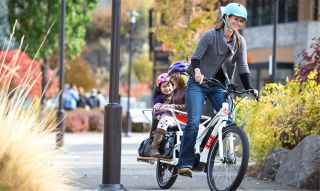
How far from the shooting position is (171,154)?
8.62 metres

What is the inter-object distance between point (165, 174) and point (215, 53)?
1875 millimetres

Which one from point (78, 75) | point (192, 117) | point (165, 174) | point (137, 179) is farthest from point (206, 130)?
point (78, 75)

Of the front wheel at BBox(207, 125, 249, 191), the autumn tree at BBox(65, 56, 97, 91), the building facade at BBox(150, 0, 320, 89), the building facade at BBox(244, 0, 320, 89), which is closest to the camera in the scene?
the front wheel at BBox(207, 125, 249, 191)

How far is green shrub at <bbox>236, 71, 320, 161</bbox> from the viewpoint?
32.4 feet

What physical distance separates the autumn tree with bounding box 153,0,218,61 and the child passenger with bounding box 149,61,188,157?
1657 cm

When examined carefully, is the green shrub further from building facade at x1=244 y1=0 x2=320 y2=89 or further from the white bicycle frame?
building facade at x1=244 y1=0 x2=320 y2=89

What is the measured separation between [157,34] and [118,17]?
19423mm

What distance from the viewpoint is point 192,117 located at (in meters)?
7.91

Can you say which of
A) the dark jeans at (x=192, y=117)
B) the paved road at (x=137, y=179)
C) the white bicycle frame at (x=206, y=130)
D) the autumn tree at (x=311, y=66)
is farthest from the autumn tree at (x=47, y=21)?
the dark jeans at (x=192, y=117)

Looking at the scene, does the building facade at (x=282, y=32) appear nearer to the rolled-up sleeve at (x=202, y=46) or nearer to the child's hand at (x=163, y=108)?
the child's hand at (x=163, y=108)

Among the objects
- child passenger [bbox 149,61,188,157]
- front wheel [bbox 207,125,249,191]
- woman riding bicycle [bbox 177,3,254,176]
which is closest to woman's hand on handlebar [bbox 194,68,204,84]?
woman riding bicycle [bbox 177,3,254,176]

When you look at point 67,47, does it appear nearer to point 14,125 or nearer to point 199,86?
point 199,86

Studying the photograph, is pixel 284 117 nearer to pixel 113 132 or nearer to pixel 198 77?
pixel 198 77

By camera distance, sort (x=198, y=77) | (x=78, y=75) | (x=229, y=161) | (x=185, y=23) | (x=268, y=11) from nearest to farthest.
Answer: (x=229, y=161) → (x=198, y=77) → (x=185, y=23) → (x=268, y=11) → (x=78, y=75)
